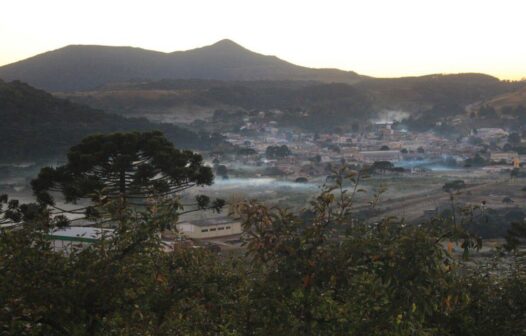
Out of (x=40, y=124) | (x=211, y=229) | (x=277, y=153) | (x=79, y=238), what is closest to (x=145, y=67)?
(x=277, y=153)

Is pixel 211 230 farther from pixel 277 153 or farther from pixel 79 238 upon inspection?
pixel 277 153

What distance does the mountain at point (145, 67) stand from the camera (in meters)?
135

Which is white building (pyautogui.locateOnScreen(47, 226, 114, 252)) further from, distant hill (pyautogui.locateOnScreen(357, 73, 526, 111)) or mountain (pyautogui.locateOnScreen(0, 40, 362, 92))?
mountain (pyautogui.locateOnScreen(0, 40, 362, 92))

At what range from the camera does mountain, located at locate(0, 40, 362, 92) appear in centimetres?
13462

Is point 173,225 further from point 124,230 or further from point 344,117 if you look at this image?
point 344,117

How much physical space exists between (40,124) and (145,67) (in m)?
116

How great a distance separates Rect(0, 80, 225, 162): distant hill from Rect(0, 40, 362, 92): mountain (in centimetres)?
8148

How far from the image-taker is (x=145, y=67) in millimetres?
155625

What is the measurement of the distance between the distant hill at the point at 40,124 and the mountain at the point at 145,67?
81.5 metres

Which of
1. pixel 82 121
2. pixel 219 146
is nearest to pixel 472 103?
pixel 219 146

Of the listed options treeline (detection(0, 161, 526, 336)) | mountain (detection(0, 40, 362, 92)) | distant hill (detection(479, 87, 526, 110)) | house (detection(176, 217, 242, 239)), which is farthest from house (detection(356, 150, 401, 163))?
mountain (detection(0, 40, 362, 92))

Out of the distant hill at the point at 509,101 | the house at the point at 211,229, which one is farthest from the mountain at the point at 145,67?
the house at the point at 211,229

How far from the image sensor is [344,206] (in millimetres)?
4254

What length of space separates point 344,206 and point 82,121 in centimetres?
4650
